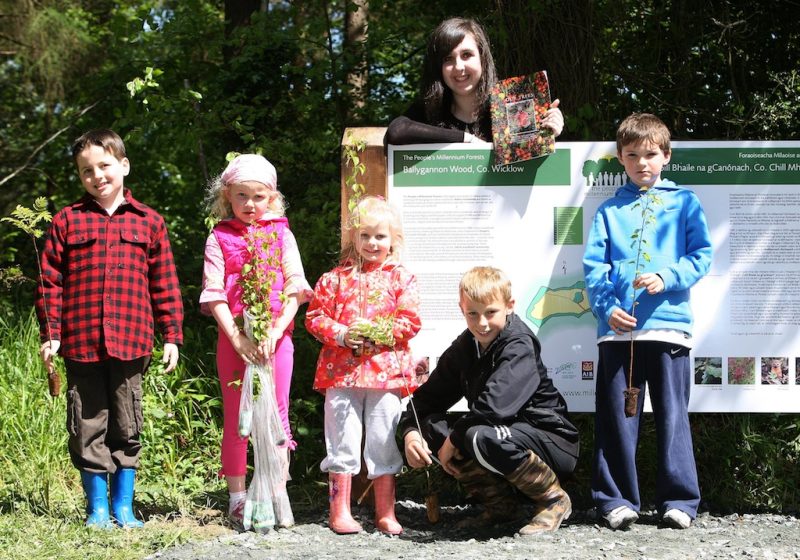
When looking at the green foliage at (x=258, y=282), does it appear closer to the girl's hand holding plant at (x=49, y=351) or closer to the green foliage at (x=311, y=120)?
the green foliage at (x=311, y=120)

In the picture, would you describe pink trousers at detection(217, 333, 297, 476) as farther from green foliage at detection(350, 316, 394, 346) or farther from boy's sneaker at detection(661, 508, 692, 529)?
boy's sneaker at detection(661, 508, 692, 529)

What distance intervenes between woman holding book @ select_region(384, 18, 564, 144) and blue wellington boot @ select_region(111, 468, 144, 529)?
7.05 feet

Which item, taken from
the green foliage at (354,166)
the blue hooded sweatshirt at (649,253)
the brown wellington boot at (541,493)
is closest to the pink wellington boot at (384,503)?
the brown wellington boot at (541,493)

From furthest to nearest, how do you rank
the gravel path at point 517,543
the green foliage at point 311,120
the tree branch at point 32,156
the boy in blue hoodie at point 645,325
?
the tree branch at point 32,156, the green foliage at point 311,120, the boy in blue hoodie at point 645,325, the gravel path at point 517,543

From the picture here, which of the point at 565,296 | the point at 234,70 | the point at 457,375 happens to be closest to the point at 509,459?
the point at 457,375

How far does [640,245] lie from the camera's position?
450 centimetres

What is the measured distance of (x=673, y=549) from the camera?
4.07 m

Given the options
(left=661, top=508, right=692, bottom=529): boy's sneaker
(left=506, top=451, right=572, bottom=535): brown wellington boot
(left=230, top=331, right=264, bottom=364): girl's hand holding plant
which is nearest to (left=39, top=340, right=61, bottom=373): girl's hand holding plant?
(left=230, top=331, right=264, bottom=364): girl's hand holding plant

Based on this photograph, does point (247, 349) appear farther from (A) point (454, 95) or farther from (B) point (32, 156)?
(B) point (32, 156)

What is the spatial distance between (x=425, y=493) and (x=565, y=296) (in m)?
1.37

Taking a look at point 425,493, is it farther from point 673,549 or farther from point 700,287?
point 700,287

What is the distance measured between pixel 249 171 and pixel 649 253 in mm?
1992

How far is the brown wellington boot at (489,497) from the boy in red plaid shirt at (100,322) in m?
1.55

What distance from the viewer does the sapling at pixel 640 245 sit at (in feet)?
14.5
